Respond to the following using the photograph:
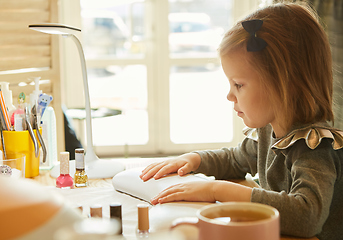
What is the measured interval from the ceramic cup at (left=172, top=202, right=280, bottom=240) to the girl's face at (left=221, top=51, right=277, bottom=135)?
0.53 metres

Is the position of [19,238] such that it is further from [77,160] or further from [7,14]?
[7,14]

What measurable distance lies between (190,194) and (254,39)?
0.36 m

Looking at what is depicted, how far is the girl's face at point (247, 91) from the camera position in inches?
38.2

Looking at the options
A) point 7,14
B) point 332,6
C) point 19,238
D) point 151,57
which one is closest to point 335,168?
point 19,238

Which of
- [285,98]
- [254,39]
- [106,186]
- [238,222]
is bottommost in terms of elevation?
[106,186]

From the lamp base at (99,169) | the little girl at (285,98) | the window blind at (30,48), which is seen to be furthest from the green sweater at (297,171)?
the window blind at (30,48)

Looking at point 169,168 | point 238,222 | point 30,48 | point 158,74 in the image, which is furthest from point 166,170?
point 158,74

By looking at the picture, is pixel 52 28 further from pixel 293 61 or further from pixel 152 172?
pixel 293 61

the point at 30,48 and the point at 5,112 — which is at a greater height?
the point at 30,48

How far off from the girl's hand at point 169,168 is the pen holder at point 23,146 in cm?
34

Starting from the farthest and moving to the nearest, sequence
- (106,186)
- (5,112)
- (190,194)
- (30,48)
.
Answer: (30,48)
(5,112)
(106,186)
(190,194)

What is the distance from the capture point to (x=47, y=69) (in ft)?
5.24

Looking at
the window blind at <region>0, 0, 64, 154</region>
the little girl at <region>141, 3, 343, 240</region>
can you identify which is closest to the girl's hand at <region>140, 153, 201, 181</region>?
the little girl at <region>141, 3, 343, 240</region>

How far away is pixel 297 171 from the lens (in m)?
0.83
